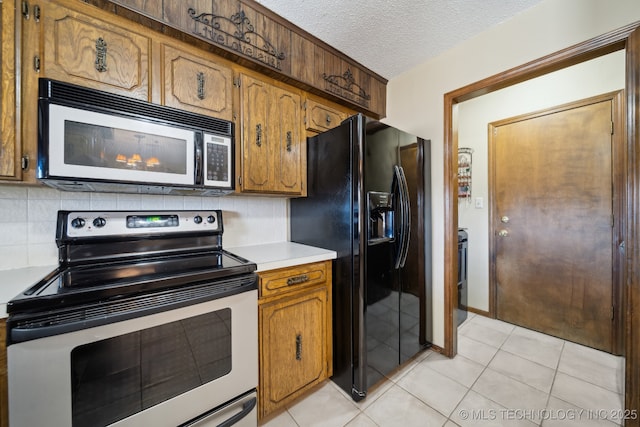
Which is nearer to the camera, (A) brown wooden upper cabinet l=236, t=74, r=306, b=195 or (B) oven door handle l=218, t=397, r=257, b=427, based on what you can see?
(B) oven door handle l=218, t=397, r=257, b=427

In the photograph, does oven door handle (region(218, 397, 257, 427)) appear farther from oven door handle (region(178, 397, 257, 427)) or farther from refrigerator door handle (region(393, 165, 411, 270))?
refrigerator door handle (region(393, 165, 411, 270))

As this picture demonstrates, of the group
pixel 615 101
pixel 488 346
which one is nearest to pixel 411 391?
pixel 488 346

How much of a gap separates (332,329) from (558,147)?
8.58ft

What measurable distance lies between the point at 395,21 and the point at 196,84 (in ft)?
4.55

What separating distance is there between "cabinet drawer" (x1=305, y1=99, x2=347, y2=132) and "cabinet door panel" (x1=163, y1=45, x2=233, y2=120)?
60cm

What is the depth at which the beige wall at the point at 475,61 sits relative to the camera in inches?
51.1

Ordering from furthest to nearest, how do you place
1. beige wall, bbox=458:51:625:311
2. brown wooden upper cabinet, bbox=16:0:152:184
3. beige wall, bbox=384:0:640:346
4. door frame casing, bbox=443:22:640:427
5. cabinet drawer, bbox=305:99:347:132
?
beige wall, bbox=458:51:625:311, cabinet drawer, bbox=305:99:347:132, beige wall, bbox=384:0:640:346, door frame casing, bbox=443:22:640:427, brown wooden upper cabinet, bbox=16:0:152:184

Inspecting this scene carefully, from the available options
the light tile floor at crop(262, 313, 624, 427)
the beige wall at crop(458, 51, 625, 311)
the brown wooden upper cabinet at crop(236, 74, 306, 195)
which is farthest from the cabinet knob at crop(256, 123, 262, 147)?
the beige wall at crop(458, 51, 625, 311)

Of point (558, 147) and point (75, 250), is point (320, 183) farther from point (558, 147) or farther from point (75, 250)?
point (558, 147)

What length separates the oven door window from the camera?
2.65 ft

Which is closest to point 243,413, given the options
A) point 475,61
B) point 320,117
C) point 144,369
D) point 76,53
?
point 144,369

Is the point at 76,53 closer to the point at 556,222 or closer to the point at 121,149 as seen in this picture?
the point at 121,149

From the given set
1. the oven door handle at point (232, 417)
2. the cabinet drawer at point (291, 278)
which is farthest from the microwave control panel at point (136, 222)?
the oven door handle at point (232, 417)

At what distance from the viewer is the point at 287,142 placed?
1.69 meters
